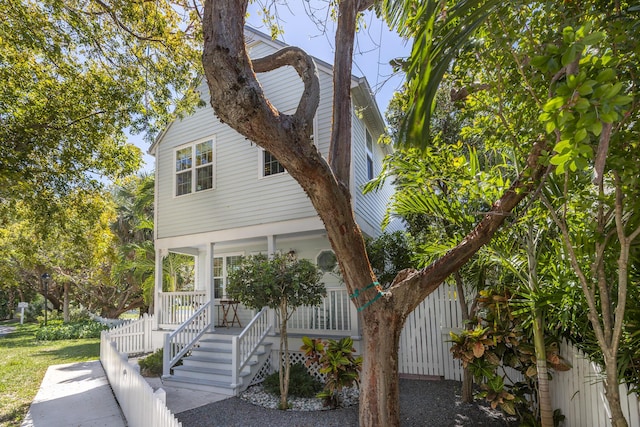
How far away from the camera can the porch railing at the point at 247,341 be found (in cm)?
727

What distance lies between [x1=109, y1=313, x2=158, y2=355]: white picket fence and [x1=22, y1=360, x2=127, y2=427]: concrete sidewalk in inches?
53.8

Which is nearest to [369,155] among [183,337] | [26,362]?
[183,337]

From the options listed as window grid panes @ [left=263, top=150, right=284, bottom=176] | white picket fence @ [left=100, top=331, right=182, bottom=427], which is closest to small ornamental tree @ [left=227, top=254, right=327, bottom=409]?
white picket fence @ [left=100, top=331, right=182, bottom=427]

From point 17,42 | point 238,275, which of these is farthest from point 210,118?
point 238,275

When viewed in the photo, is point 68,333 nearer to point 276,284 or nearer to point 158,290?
point 158,290

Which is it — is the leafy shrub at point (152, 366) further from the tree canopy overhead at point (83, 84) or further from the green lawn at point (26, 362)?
the tree canopy overhead at point (83, 84)

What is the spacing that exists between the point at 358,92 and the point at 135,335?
935 centimetres

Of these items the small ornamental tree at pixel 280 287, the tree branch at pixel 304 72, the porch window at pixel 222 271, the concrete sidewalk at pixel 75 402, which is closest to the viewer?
the tree branch at pixel 304 72

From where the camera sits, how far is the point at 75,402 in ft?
21.4

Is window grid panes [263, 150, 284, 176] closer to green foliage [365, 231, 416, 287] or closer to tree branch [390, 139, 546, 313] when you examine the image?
green foliage [365, 231, 416, 287]

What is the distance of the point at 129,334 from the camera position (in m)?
10.9

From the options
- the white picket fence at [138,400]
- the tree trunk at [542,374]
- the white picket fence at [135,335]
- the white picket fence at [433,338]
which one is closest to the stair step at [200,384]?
the white picket fence at [138,400]

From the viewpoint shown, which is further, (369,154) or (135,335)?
(135,335)

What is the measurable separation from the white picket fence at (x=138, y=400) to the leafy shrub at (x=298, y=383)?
256 cm
